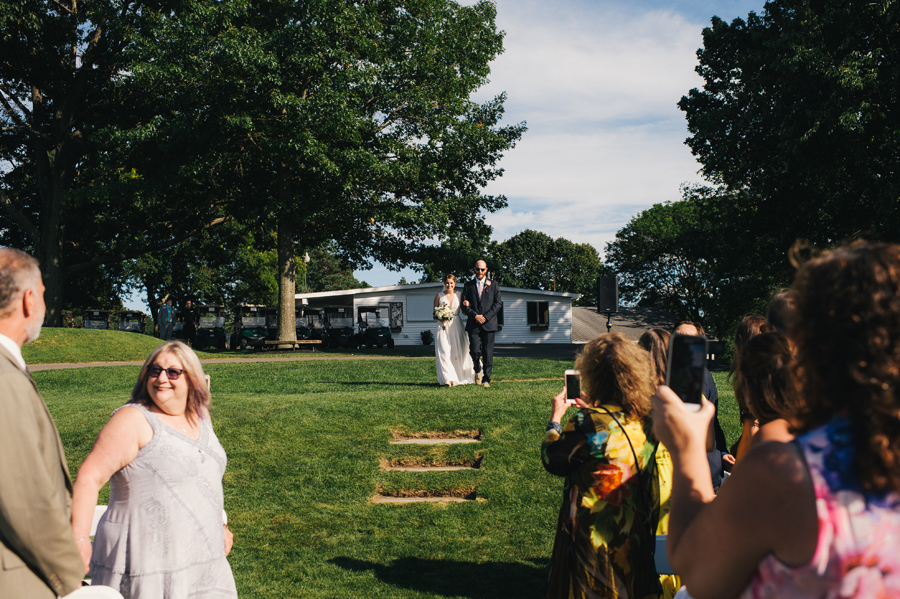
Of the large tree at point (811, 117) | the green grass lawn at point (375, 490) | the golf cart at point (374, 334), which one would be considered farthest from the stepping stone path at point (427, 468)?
the golf cart at point (374, 334)

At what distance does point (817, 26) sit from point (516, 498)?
70.3ft

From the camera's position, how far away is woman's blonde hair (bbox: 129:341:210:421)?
10.9ft

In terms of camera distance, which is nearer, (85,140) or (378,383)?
(378,383)

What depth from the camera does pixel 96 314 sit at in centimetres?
4384

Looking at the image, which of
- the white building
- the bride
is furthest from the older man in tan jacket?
the white building

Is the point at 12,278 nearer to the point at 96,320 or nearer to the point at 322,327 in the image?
the point at 322,327

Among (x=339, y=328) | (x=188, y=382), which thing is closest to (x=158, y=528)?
(x=188, y=382)

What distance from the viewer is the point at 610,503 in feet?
9.49

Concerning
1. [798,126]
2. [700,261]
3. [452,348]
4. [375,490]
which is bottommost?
[375,490]

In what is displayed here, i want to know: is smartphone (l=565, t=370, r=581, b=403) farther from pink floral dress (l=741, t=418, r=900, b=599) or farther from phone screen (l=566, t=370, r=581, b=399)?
pink floral dress (l=741, t=418, r=900, b=599)

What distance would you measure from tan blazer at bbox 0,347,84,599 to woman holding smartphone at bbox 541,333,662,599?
5.91 ft

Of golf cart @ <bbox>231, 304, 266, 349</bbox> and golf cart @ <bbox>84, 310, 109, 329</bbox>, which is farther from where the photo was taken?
golf cart @ <bbox>84, 310, 109, 329</bbox>

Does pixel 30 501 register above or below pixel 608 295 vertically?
below

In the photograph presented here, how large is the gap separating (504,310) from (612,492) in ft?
148
